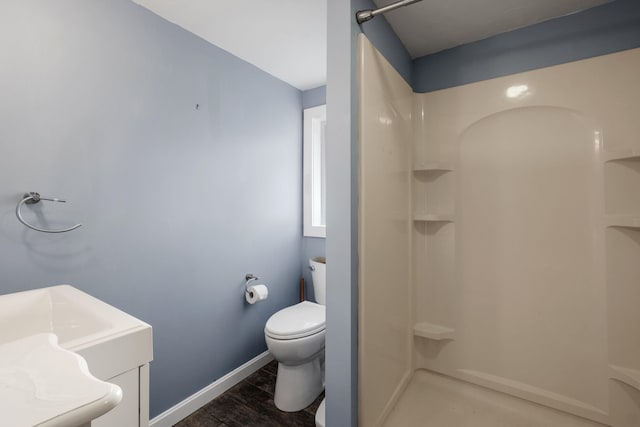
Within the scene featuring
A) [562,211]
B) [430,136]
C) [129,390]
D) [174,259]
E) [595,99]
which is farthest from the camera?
[430,136]

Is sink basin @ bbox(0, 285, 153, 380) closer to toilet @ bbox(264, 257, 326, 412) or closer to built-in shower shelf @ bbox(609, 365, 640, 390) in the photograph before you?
toilet @ bbox(264, 257, 326, 412)

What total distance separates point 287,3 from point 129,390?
69.1 inches

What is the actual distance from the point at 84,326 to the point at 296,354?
1.09 meters

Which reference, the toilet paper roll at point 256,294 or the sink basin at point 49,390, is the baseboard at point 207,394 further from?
the sink basin at point 49,390

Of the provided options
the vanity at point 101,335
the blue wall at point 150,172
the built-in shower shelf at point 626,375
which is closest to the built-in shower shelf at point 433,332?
the built-in shower shelf at point 626,375

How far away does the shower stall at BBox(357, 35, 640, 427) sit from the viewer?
133 cm

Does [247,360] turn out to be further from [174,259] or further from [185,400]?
[174,259]

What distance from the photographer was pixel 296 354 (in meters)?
1.67

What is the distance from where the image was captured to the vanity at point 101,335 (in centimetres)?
67

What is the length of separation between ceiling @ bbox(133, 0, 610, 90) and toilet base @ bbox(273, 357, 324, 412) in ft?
6.75

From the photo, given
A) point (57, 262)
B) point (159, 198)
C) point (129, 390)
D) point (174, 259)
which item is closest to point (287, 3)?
point (159, 198)

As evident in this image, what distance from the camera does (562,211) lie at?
4.93 ft

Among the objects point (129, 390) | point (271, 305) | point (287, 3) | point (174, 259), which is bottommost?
point (271, 305)

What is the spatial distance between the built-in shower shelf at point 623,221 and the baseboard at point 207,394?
225cm
